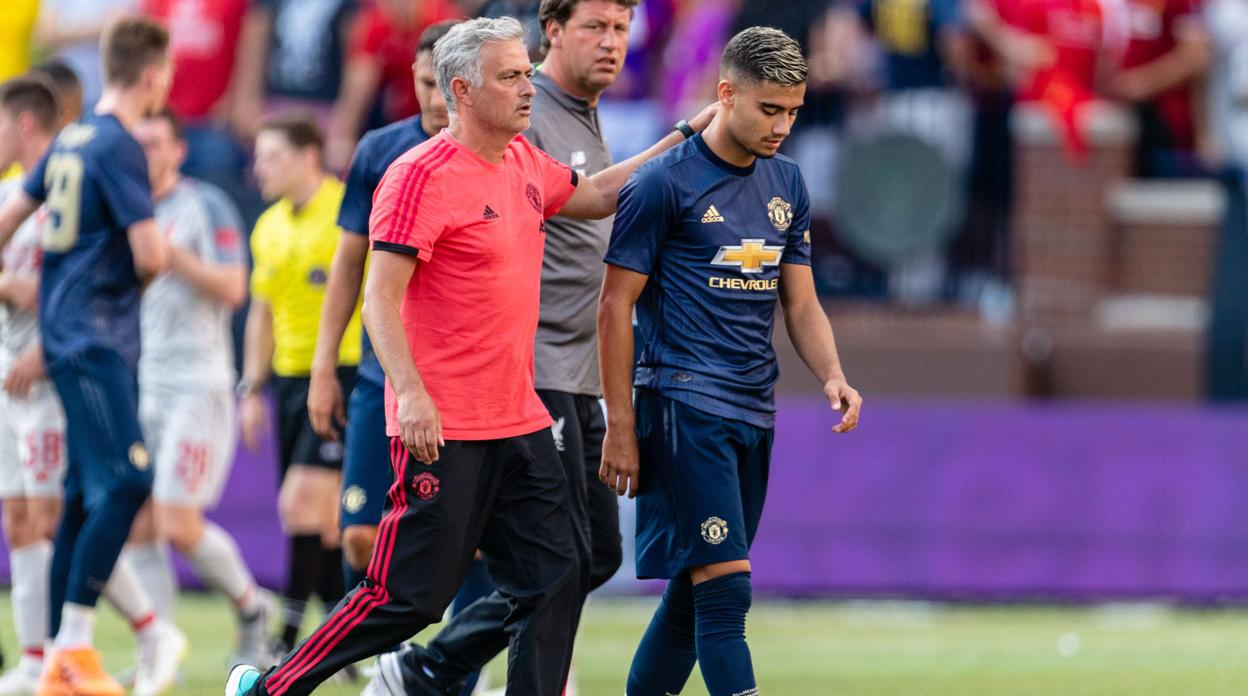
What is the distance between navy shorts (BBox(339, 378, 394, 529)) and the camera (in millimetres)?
7266

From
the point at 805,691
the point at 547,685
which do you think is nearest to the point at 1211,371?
the point at 805,691

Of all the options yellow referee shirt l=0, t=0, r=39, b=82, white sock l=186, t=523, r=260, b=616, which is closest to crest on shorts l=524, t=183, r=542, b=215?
white sock l=186, t=523, r=260, b=616

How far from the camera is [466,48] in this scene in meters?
5.90

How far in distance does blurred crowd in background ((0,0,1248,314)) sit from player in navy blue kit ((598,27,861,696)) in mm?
6561

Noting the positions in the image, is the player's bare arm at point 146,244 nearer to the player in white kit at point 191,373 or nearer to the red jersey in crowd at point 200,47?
the player in white kit at point 191,373

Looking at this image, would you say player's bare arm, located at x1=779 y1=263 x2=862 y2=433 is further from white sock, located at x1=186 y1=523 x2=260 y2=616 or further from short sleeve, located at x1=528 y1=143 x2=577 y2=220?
white sock, located at x1=186 y1=523 x2=260 y2=616

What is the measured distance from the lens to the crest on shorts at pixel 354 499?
24.0 ft

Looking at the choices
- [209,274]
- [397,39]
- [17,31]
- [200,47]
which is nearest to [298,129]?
[209,274]

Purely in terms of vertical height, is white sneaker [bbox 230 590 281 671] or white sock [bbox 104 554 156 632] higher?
white sock [bbox 104 554 156 632]

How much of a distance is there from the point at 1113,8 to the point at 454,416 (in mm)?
9067

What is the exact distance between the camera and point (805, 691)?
28.2ft

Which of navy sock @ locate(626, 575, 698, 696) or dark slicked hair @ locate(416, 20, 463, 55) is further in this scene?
dark slicked hair @ locate(416, 20, 463, 55)

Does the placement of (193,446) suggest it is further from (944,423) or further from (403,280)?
(944,423)

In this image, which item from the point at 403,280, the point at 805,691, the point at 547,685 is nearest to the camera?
the point at 403,280
